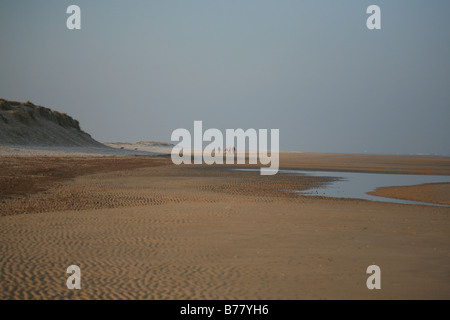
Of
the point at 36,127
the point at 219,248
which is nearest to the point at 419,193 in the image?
the point at 219,248

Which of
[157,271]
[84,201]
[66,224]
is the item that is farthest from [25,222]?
[157,271]

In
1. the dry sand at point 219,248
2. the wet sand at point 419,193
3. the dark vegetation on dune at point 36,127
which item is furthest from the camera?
the dark vegetation on dune at point 36,127

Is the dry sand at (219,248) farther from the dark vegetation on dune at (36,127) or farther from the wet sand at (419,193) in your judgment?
the dark vegetation on dune at (36,127)

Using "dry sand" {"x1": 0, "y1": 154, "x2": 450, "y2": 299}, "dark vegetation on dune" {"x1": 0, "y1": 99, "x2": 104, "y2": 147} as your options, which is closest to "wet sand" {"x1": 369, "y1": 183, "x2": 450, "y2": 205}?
"dry sand" {"x1": 0, "y1": 154, "x2": 450, "y2": 299}

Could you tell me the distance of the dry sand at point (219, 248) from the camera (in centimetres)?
877

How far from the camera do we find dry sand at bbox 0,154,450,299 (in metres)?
8.77

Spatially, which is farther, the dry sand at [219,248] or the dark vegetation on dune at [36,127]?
the dark vegetation on dune at [36,127]

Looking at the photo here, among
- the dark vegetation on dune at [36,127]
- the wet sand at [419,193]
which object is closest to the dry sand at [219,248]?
the wet sand at [419,193]

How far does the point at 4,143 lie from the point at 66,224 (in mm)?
64683

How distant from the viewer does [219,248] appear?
12133 mm

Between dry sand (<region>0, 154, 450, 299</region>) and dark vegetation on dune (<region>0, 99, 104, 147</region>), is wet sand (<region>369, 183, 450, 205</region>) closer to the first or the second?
dry sand (<region>0, 154, 450, 299</region>)

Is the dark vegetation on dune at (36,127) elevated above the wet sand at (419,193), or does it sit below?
above

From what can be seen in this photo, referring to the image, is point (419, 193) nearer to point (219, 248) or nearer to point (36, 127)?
point (219, 248)
